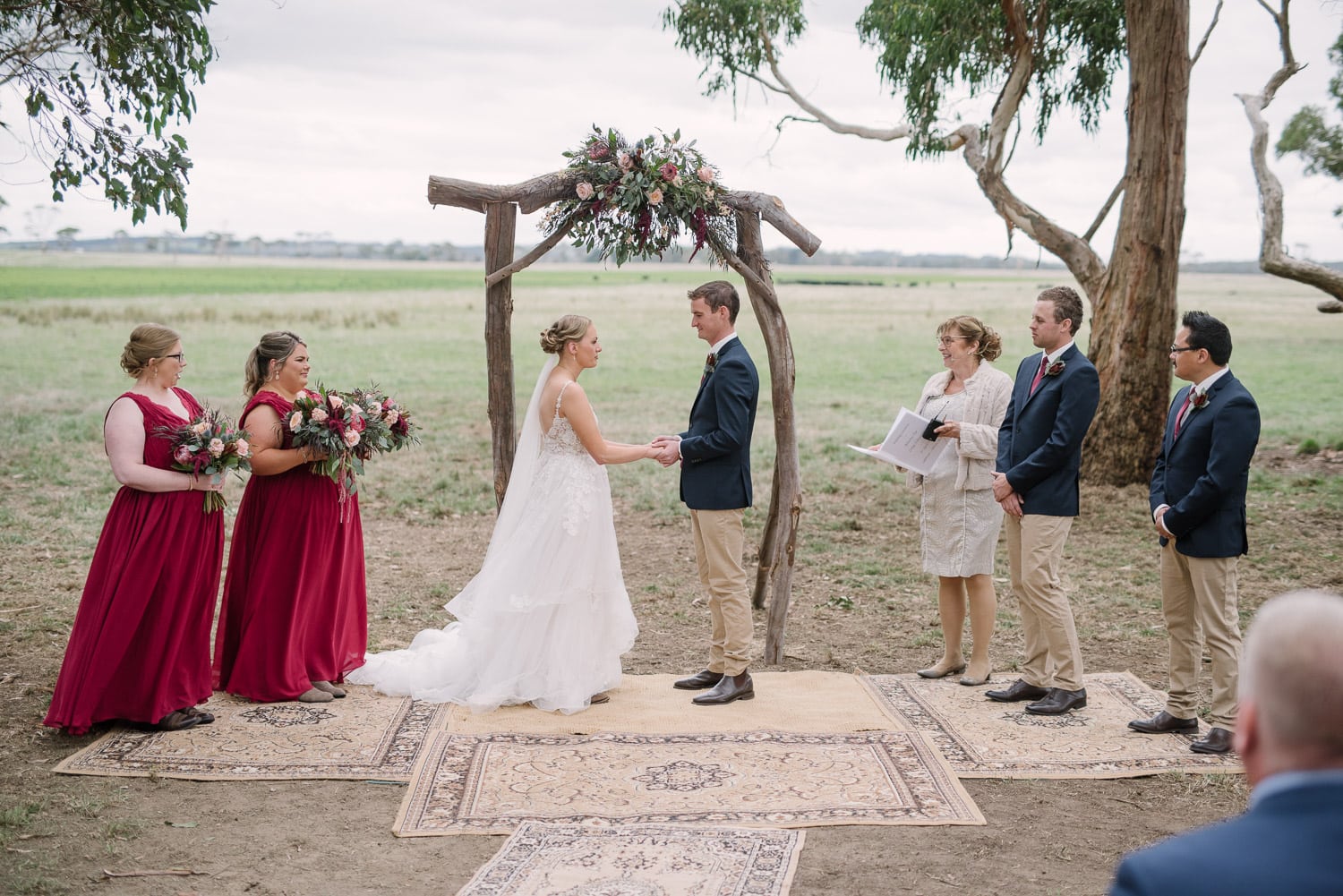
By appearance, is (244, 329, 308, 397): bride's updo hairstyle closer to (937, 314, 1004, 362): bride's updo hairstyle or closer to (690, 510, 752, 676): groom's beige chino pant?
(690, 510, 752, 676): groom's beige chino pant

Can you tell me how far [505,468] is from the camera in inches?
285

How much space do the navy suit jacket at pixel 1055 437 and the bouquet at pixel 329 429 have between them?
3666 mm

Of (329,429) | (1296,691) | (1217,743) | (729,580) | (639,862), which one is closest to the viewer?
(1296,691)

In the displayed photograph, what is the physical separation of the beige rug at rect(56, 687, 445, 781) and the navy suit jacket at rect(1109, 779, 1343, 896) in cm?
443

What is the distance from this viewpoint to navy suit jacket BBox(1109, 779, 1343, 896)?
5.17ft

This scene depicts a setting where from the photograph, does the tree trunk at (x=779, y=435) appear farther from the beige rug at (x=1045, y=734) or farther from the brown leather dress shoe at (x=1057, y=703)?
the brown leather dress shoe at (x=1057, y=703)

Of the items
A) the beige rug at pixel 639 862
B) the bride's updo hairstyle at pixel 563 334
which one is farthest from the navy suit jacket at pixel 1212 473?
the bride's updo hairstyle at pixel 563 334

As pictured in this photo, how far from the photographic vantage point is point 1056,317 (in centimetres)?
618

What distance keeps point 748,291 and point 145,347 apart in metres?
3.61

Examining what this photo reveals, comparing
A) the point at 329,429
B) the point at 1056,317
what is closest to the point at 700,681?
the point at 329,429

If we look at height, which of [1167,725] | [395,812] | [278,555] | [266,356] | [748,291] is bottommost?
[395,812]

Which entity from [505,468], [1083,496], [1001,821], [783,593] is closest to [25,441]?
[505,468]

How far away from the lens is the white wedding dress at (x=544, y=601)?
6492 millimetres

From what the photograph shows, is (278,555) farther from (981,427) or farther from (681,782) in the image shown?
(981,427)
